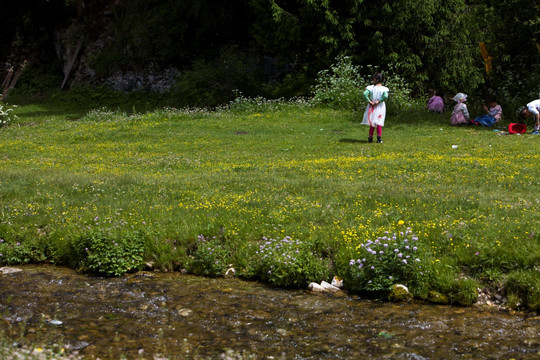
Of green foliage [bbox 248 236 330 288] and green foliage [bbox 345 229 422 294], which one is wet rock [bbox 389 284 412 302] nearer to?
green foliage [bbox 345 229 422 294]

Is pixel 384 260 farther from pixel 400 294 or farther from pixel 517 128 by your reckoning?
pixel 517 128

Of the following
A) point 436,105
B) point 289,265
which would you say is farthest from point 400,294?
point 436,105

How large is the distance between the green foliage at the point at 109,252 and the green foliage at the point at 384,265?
3044 mm

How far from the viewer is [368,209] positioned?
30.2 ft

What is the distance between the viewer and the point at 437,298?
6902mm

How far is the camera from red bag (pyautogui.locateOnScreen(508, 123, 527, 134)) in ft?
60.4

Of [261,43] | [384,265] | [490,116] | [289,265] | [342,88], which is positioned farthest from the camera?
[261,43]

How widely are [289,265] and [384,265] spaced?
1219 millimetres

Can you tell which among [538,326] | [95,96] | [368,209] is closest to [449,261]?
[538,326]

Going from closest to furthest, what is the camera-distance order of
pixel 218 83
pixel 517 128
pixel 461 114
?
pixel 517 128, pixel 461 114, pixel 218 83

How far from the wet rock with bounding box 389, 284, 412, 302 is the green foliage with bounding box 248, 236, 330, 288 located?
36.7 inches

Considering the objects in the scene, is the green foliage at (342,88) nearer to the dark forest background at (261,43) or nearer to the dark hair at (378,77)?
the dark forest background at (261,43)

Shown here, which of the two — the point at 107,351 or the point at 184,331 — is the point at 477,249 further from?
the point at 107,351

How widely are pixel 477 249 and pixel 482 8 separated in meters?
20.2
